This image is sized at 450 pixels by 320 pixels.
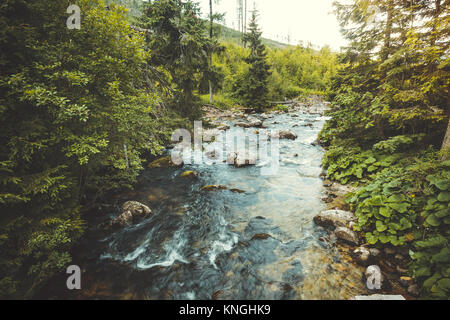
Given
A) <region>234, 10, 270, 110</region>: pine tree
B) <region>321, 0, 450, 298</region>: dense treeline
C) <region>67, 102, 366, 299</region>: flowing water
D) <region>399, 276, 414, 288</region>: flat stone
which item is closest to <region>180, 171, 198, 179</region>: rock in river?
<region>67, 102, 366, 299</region>: flowing water

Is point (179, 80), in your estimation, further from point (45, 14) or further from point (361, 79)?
point (361, 79)

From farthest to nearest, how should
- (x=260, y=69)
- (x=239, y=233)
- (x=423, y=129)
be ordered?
(x=260, y=69)
(x=423, y=129)
(x=239, y=233)

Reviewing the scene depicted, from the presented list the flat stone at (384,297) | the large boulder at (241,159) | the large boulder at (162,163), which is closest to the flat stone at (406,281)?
the flat stone at (384,297)

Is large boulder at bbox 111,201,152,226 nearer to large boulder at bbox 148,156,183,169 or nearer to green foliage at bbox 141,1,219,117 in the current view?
large boulder at bbox 148,156,183,169

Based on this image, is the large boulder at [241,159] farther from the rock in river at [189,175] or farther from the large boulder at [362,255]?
the large boulder at [362,255]

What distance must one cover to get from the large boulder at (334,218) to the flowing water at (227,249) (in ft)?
0.87

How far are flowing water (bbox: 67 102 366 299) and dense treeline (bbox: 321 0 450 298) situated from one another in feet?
4.22

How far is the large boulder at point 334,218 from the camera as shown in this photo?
18.1 ft

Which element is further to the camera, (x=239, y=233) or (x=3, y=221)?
(x=239, y=233)

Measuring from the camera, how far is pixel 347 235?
5.02 meters

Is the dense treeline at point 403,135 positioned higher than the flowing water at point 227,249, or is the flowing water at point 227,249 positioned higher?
the dense treeline at point 403,135

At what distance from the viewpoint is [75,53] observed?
4422 mm
